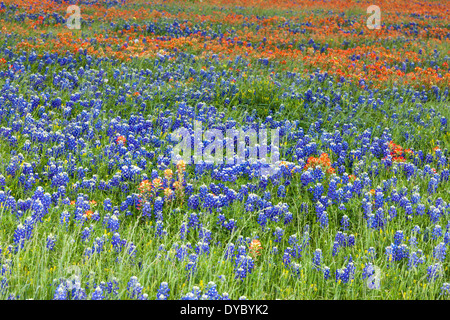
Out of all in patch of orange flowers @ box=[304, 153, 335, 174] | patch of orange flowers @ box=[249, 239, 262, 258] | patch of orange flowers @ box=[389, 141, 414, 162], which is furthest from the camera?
patch of orange flowers @ box=[389, 141, 414, 162]

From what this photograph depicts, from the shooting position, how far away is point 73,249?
4020 millimetres

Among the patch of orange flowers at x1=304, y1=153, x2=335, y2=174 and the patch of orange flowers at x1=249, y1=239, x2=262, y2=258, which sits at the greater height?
the patch of orange flowers at x1=304, y1=153, x2=335, y2=174

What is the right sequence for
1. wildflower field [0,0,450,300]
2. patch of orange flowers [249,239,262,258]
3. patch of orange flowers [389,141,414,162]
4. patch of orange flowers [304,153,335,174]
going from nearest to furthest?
wildflower field [0,0,450,300], patch of orange flowers [249,239,262,258], patch of orange flowers [304,153,335,174], patch of orange flowers [389,141,414,162]

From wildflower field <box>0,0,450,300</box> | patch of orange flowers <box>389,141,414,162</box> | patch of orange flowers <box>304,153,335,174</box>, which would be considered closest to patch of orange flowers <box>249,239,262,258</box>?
wildflower field <box>0,0,450,300</box>

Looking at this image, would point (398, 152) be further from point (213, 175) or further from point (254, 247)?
point (254, 247)

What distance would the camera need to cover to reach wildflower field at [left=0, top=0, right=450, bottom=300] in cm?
394

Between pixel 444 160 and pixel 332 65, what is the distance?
569cm

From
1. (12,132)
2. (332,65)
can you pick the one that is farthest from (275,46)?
(12,132)

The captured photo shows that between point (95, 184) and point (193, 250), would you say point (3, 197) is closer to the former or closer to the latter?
point (95, 184)

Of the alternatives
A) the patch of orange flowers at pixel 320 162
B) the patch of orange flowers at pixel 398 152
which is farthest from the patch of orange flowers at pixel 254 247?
the patch of orange flowers at pixel 398 152

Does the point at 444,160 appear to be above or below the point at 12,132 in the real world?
below

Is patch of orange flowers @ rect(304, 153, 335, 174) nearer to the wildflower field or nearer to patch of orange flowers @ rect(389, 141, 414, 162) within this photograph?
the wildflower field

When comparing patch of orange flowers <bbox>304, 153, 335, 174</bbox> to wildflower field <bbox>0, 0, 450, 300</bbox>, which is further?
patch of orange flowers <bbox>304, 153, 335, 174</bbox>

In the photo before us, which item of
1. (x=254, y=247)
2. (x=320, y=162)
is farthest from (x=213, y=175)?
(x=254, y=247)
